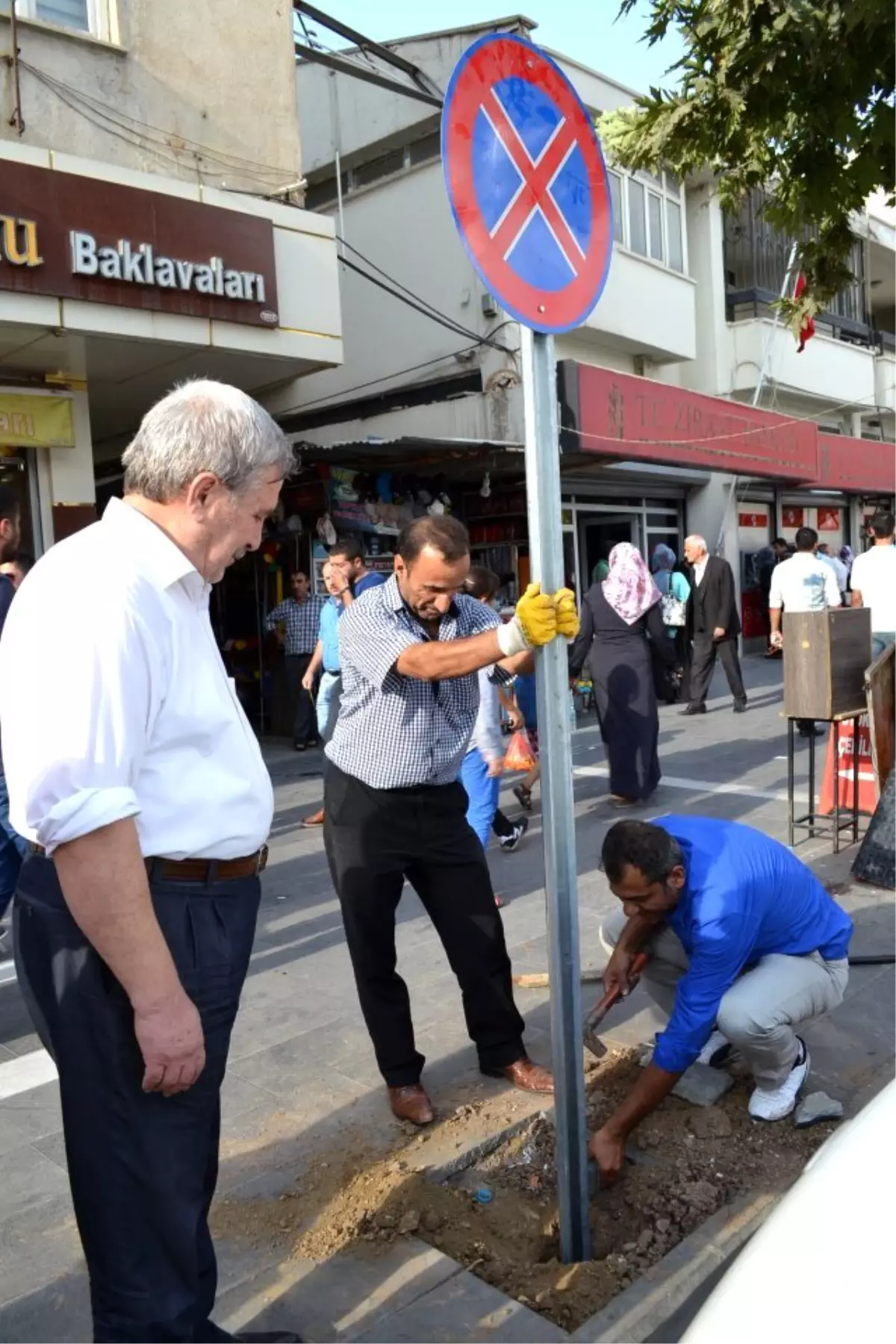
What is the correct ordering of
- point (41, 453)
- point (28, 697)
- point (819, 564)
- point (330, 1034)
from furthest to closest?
point (819, 564)
point (41, 453)
point (330, 1034)
point (28, 697)

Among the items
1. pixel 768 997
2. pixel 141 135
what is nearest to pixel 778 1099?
pixel 768 997

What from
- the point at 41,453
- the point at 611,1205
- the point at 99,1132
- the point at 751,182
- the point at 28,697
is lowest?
the point at 611,1205

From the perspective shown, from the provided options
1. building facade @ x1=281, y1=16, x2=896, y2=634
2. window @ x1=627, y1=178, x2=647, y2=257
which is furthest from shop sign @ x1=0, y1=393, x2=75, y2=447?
window @ x1=627, y1=178, x2=647, y2=257

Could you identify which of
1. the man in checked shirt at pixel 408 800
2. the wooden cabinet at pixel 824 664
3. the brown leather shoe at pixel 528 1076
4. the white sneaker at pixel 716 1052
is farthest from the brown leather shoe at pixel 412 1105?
the wooden cabinet at pixel 824 664

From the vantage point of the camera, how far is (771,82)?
195 inches

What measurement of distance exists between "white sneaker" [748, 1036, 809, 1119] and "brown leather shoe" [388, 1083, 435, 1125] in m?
1.00

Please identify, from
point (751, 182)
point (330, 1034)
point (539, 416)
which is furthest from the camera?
point (751, 182)

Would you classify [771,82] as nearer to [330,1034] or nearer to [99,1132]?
[330,1034]

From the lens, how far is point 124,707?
5.38ft

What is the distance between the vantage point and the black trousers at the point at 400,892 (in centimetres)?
320

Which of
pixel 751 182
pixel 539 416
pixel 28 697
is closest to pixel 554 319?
pixel 539 416

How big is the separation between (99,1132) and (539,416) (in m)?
1.69

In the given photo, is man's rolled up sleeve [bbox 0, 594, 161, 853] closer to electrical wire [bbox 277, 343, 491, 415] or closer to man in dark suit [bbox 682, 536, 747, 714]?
man in dark suit [bbox 682, 536, 747, 714]

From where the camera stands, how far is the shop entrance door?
14.6 meters
